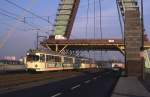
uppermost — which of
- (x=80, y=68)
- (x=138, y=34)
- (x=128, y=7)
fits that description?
(x=128, y=7)

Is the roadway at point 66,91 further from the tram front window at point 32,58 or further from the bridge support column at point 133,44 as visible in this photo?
the tram front window at point 32,58

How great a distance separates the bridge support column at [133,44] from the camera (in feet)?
200

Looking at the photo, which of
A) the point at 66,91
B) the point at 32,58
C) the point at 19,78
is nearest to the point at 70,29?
the point at 32,58

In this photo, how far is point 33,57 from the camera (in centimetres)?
5988

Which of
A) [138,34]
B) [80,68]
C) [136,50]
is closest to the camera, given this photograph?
[136,50]

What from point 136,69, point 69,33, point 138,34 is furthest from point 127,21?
point 69,33

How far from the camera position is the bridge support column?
60.8 meters

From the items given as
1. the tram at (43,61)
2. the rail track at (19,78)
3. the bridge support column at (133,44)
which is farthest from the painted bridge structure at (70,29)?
the rail track at (19,78)

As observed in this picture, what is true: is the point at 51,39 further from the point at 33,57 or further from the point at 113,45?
the point at 33,57

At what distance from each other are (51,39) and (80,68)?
2565 cm

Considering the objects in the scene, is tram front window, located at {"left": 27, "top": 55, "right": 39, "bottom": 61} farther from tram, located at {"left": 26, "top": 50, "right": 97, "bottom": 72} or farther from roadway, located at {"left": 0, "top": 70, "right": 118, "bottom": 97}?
roadway, located at {"left": 0, "top": 70, "right": 118, "bottom": 97}

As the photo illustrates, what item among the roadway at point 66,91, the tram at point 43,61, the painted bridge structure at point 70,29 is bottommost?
the roadway at point 66,91

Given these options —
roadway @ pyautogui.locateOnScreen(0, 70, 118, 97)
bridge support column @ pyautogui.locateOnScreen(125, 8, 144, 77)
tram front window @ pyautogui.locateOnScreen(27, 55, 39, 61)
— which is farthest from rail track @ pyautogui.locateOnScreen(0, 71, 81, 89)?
bridge support column @ pyautogui.locateOnScreen(125, 8, 144, 77)

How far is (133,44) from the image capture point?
2692 inches
